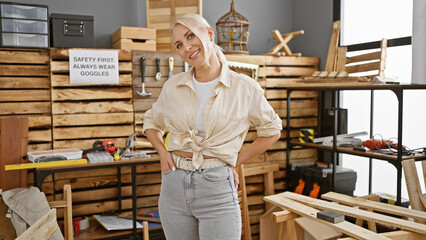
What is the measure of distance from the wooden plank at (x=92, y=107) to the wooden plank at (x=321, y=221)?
1.62m

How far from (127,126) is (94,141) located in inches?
11.6

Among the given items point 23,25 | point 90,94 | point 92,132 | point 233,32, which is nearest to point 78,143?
point 92,132

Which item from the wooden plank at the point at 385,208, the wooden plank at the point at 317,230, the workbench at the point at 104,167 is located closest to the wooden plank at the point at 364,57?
the wooden plank at the point at 385,208

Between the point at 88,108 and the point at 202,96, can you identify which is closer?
the point at 202,96

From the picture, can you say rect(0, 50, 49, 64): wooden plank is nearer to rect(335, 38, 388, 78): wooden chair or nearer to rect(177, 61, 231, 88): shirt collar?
rect(177, 61, 231, 88): shirt collar

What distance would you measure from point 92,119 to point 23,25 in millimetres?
877

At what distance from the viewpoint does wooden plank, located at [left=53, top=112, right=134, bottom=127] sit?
3.39m

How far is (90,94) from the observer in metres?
3.46

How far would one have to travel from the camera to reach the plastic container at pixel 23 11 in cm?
313

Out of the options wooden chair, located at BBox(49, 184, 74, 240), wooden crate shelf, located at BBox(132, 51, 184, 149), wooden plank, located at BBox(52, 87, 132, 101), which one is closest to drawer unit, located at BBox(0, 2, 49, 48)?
wooden plank, located at BBox(52, 87, 132, 101)

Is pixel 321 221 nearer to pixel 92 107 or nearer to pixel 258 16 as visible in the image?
pixel 92 107

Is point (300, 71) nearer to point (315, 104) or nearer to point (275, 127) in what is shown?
point (315, 104)

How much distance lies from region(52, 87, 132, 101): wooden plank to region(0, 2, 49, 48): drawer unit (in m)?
0.38

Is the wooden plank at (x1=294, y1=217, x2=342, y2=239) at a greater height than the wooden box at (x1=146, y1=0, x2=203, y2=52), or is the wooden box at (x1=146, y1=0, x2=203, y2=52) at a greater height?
the wooden box at (x1=146, y1=0, x2=203, y2=52)
